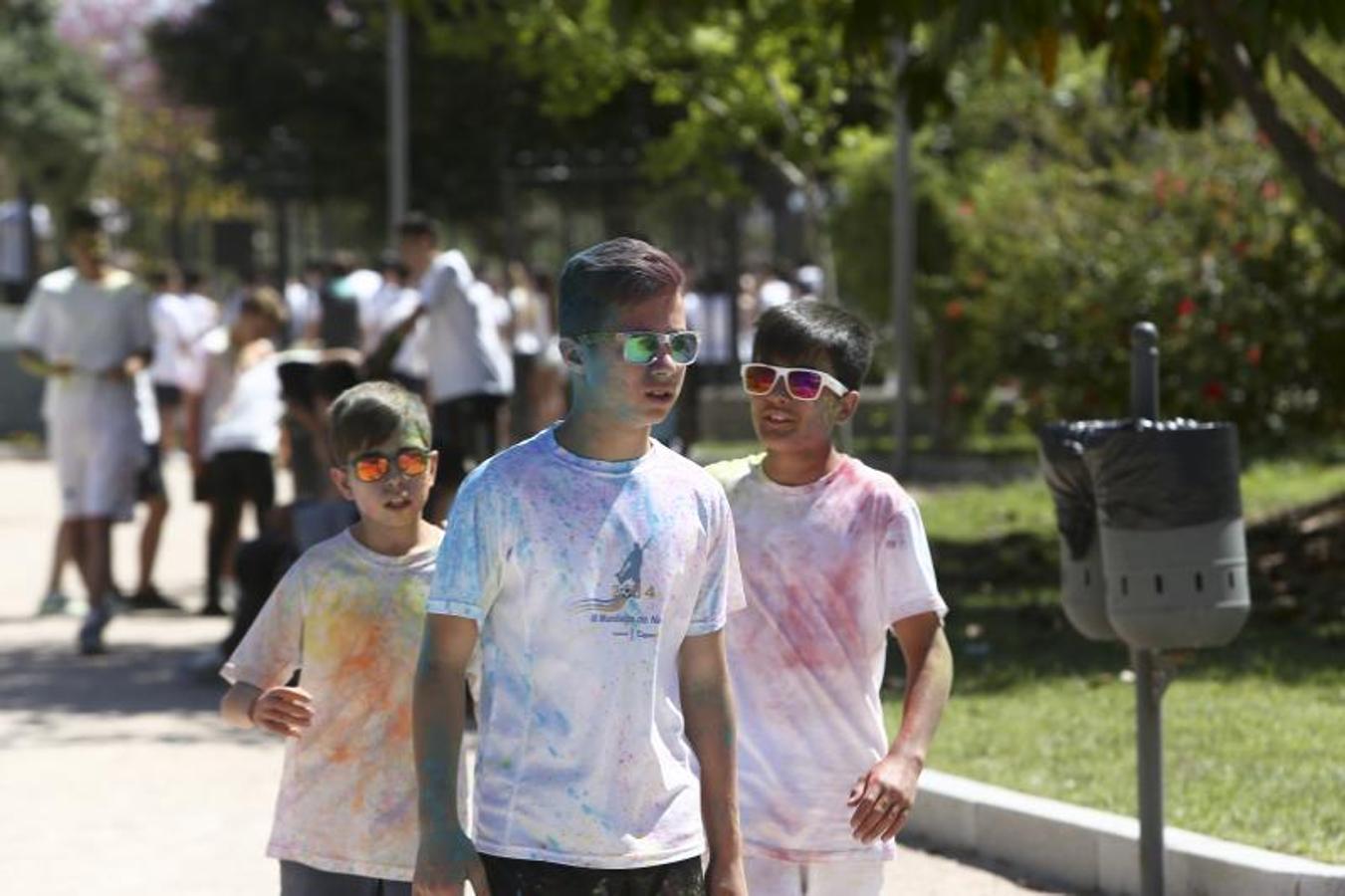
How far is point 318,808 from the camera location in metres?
5.10

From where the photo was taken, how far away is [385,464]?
17.4 ft

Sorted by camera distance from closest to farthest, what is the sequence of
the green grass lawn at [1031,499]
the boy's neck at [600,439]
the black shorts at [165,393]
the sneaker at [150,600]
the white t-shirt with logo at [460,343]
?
the boy's neck at [600,439] < the white t-shirt with logo at [460,343] < the sneaker at [150,600] < the green grass lawn at [1031,499] < the black shorts at [165,393]

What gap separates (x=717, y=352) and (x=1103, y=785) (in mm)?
18883

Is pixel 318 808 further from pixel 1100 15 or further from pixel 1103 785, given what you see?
pixel 1100 15

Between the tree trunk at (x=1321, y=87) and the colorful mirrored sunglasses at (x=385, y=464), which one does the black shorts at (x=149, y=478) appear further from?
the colorful mirrored sunglasses at (x=385, y=464)

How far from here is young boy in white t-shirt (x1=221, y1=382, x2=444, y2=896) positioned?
16.7ft

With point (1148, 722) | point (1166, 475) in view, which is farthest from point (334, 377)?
point (1166, 475)

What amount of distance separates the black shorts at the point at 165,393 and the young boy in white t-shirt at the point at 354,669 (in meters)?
19.3

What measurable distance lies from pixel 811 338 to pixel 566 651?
3.87 ft

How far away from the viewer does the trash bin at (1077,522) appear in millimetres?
6824

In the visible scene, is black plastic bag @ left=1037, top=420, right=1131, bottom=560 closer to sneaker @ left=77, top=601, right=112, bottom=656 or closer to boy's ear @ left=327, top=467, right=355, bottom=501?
Answer: boy's ear @ left=327, top=467, right=355, bottom=501

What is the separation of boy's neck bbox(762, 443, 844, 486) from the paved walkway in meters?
2.68

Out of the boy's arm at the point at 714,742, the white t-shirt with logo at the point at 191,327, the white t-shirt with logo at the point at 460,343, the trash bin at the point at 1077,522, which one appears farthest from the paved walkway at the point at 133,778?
the white t-shirt with logo at the point at 191,327

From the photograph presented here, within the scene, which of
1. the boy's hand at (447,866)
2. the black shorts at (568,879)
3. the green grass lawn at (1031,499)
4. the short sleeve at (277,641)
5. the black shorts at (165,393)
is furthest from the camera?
the black shorts at (165,393)
